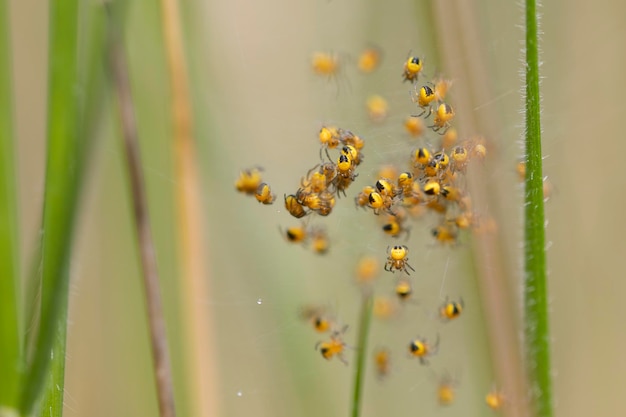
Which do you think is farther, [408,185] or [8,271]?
[408,185]

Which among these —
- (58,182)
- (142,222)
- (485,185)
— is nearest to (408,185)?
(485,185)

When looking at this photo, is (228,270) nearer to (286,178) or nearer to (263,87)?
(286,178)

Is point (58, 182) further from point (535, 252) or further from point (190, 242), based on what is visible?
point (190, 242)

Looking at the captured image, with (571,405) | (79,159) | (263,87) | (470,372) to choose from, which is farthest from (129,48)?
(571,405)

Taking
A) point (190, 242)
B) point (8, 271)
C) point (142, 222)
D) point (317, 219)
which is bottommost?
point (8, 271)

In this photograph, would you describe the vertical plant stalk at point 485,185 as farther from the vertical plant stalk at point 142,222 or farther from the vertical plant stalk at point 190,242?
the vertical plant stalk at point 142,222

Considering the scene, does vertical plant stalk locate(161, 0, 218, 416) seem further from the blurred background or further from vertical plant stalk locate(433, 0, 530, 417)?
vertical plant stalk locate(433, 0, 530, 417)

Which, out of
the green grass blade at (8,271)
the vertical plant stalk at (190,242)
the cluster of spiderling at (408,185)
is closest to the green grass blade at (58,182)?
the green grass blade at (8,271)

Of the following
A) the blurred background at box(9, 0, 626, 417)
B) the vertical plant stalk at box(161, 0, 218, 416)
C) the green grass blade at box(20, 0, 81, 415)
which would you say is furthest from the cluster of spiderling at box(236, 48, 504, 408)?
the green grass blade at box(20, 0, 81, 415)
